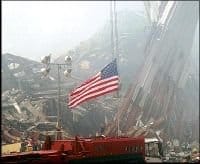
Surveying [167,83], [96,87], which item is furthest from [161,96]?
[96,87]

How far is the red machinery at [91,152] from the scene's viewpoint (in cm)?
1447

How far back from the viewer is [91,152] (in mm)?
Result: 15547

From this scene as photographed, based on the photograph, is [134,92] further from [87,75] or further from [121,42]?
[121,42]

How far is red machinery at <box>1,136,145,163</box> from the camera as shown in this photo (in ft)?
47.5

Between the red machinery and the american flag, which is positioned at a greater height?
the american flag

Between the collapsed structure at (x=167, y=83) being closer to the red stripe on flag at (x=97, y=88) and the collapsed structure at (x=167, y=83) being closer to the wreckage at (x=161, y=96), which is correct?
the wreckage at (x=161, y=96)

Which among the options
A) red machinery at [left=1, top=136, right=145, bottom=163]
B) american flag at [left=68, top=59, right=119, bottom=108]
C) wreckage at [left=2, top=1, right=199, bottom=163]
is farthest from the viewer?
wreckage at [left=2, top=1, right=199, bottom=163]

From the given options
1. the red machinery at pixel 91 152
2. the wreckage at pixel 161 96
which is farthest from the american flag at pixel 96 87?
the wreckage at pixel 161 96

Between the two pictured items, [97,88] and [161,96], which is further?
[161,96]

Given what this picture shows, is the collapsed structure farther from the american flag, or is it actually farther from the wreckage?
the american flag

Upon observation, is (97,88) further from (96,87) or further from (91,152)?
(91,152)

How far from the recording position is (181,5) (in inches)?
2100

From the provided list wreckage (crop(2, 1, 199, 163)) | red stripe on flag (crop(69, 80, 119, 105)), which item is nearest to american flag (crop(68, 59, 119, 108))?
red stripe on flag (crop(69, 80, 119, 105))

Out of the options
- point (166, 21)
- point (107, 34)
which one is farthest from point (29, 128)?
point (107, 34)
